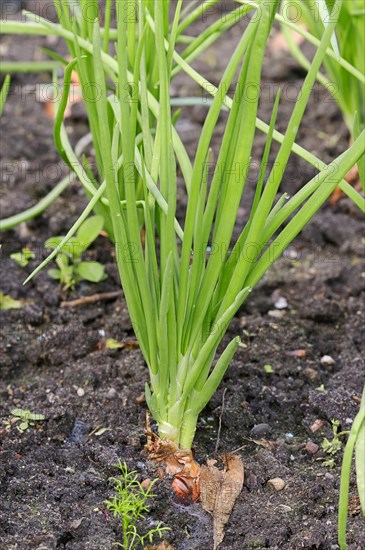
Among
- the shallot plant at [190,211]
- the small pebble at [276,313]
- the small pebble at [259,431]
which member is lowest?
the small pebble at [276,313]

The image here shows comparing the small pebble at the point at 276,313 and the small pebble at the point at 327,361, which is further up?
the small pebble at the point at 276,313

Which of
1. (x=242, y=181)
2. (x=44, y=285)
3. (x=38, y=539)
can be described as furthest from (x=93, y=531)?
(x=44, y=285)

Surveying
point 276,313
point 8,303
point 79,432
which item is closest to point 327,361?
point 276,313

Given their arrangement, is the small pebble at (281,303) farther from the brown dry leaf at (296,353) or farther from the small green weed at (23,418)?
the small green weed at (23,418)

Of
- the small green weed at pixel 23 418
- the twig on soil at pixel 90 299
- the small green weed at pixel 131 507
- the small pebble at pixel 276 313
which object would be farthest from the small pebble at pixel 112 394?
the small pebble at pixel 276 313

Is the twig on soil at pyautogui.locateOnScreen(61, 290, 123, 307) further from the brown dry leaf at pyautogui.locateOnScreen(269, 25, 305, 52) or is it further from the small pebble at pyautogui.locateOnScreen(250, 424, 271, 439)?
the brown dry leaf at pyautogui.locateOnScreen(269, 25, 305, 52)

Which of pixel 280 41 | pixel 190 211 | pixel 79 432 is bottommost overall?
pixel 79 432

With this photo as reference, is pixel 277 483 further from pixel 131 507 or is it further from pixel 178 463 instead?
pixel 131 507
